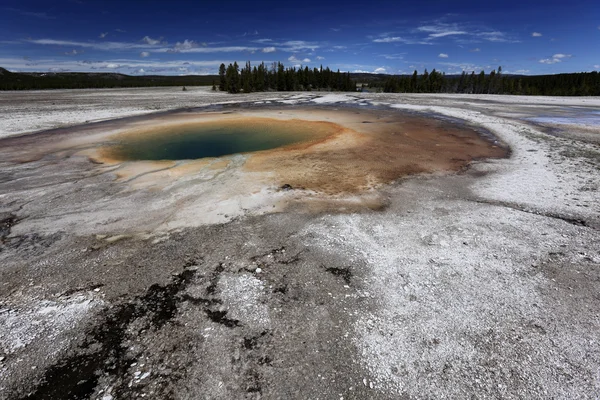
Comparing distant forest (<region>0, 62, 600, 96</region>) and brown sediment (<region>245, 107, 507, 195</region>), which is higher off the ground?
distant forest (<region>0, 62, 600, 96</region>)

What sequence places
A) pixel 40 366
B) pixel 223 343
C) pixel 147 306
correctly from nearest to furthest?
pixel 40 366 < pixel 223 343 < pixel 147 306

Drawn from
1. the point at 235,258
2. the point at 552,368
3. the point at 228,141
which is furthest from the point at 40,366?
the point at 228,141

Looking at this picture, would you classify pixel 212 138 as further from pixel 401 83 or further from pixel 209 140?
pixel 401 83

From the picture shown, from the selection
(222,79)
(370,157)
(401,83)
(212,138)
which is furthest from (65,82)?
(370,157)

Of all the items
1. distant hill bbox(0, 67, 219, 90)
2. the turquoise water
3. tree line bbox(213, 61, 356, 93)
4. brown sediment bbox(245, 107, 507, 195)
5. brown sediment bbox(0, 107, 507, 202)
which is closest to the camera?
brown sediment bbox(0, 107, 507, 202)

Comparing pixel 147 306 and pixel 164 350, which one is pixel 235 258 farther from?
pixel 164 350

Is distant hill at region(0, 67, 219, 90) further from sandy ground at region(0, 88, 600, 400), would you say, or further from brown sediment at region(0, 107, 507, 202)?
sandy ground at region(0, 88, 600, 400)

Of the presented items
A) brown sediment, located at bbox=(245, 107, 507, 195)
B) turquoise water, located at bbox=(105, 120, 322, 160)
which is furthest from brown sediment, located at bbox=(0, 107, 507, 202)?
turquoise water, located at bbox=(105, 120, 322, 160)
